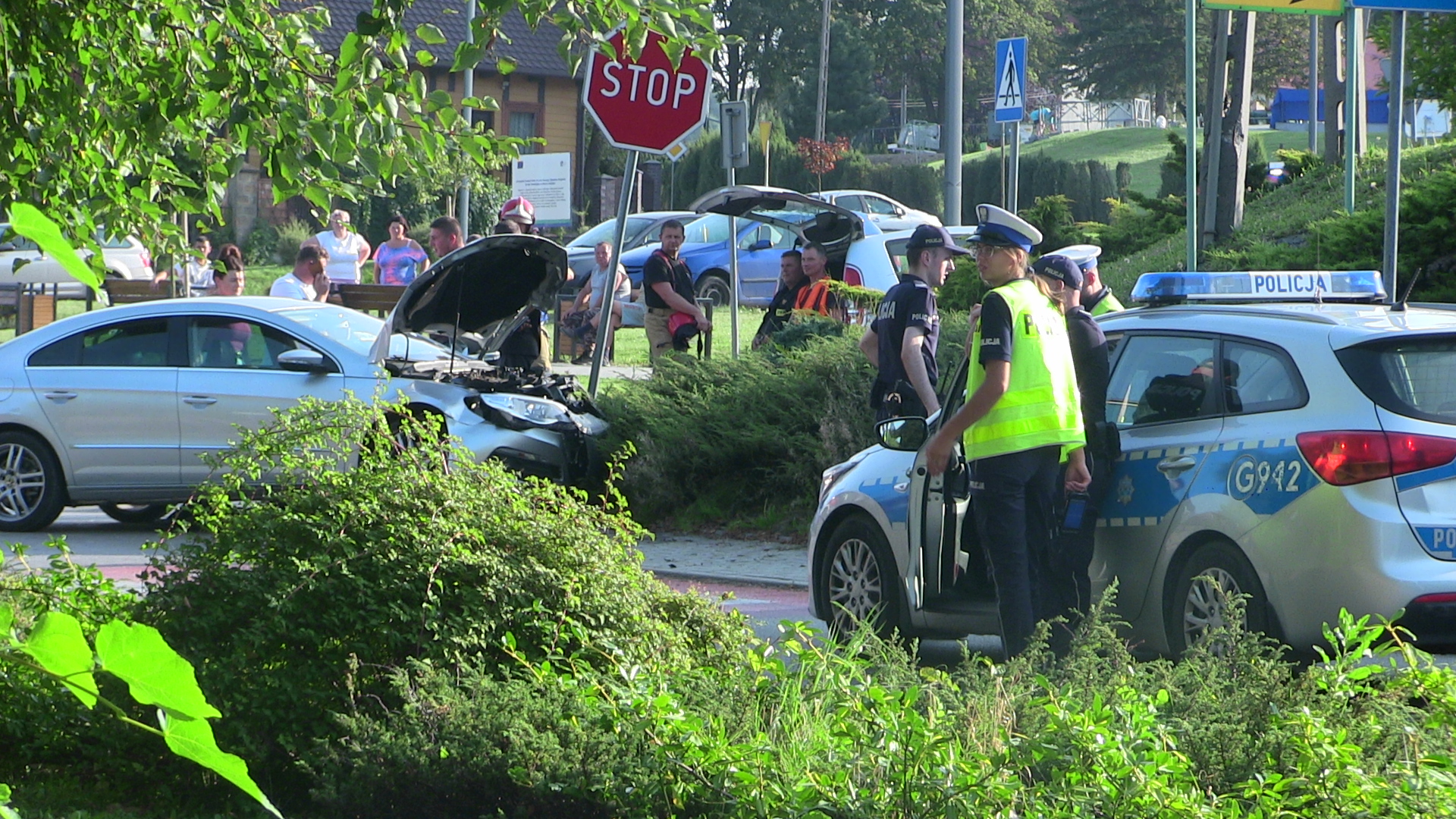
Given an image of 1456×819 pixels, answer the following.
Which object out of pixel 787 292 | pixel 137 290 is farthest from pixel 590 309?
pixel 787 292

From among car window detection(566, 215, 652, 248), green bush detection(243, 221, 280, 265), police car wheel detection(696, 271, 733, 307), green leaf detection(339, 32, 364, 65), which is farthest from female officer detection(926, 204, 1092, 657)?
green bush detection(243, 221, 280, 265)

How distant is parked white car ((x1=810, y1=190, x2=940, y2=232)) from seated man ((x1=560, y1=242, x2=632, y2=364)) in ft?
44.9

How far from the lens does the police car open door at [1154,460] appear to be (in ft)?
20.4

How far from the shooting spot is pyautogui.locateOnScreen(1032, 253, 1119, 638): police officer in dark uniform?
21.0 feet

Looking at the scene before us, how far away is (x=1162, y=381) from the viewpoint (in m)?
6.61

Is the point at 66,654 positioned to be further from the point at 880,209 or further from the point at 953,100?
the point at 880,209

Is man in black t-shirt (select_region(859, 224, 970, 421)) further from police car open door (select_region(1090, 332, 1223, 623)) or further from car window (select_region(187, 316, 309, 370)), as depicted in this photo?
car window (select_region(187, 316, 309, 370))

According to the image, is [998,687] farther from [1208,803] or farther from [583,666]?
[583,666]

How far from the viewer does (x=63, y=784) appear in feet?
15.1

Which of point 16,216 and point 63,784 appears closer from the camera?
point 16,216

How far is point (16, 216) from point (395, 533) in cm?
342

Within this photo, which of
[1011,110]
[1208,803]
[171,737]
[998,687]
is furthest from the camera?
[1011,110]


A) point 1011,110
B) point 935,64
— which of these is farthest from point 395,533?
point 935,64

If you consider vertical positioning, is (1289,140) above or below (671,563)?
above
